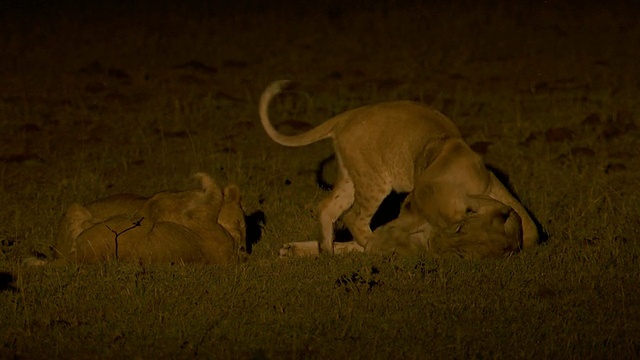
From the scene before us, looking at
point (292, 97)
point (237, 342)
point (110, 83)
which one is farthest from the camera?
point (110, 83)

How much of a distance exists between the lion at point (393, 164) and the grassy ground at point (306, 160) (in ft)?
0.92

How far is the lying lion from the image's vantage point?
19.5 feet

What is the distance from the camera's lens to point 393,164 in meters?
6.93

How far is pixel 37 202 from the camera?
7.84 meters

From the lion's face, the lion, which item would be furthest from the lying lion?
the lion's face

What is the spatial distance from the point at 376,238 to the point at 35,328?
7.28 feet

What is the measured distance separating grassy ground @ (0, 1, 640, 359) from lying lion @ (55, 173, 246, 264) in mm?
188

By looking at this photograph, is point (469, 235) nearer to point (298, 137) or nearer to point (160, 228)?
point (298, 137)

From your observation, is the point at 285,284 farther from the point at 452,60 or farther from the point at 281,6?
the point at 281,6

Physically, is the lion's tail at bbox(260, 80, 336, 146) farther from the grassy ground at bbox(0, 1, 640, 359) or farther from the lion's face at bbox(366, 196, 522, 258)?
the lion's face at bbox(366, 196, 522, 258)

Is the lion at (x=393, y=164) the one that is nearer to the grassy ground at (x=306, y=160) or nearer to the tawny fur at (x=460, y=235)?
the tawny fur at (x=460, y=235)

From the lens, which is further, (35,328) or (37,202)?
(37,202)

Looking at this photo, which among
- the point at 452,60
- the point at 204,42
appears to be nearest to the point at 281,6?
the point at 204,42

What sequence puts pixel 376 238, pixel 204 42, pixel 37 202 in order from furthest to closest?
pixel 204 42 < pixel 37 202 < pixel 376 238
